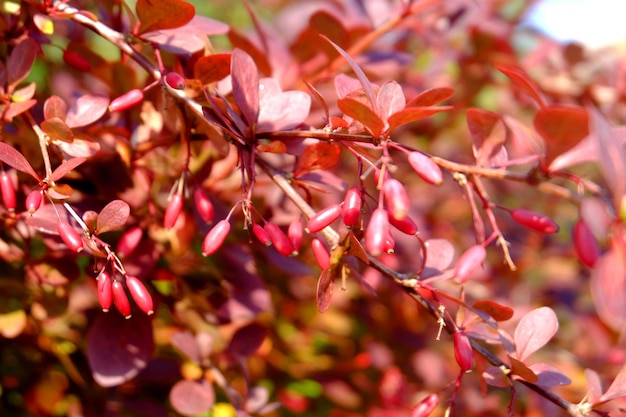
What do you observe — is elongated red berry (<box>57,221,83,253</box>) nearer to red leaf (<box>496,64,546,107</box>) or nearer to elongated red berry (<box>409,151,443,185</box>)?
elongated red berry (<box>409,151,443,185</box>)

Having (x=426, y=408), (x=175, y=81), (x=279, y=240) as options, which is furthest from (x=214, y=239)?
(x=426, y=408)

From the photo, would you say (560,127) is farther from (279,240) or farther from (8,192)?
(8,192)

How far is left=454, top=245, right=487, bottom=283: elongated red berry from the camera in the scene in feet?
2.03

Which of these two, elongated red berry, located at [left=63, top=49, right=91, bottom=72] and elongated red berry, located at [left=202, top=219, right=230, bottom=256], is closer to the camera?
elongated red berry, located at [left=202, top=219, right=230, bottom=256]

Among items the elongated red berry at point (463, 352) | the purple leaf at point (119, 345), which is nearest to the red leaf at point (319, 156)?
the elongated red berry at point (463, 352)

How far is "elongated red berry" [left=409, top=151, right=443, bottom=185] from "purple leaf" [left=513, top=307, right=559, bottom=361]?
0.25 metres

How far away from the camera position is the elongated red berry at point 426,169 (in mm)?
564

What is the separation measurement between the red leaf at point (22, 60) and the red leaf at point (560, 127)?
1.78ft

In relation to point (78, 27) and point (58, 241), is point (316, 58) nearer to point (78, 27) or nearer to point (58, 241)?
point (78, 27)

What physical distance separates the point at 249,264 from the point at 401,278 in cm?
31

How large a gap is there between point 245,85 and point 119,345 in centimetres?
42

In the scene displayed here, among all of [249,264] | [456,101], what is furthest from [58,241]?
[456,101]

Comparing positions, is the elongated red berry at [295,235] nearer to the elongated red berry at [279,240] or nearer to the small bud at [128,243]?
the elongated red berry at [279,240]

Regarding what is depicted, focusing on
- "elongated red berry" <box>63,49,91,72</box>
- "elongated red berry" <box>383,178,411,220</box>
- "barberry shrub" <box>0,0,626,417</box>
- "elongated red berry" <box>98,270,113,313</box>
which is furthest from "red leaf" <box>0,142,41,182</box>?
"elongated red berry" <box>383,178,411,220</box>
